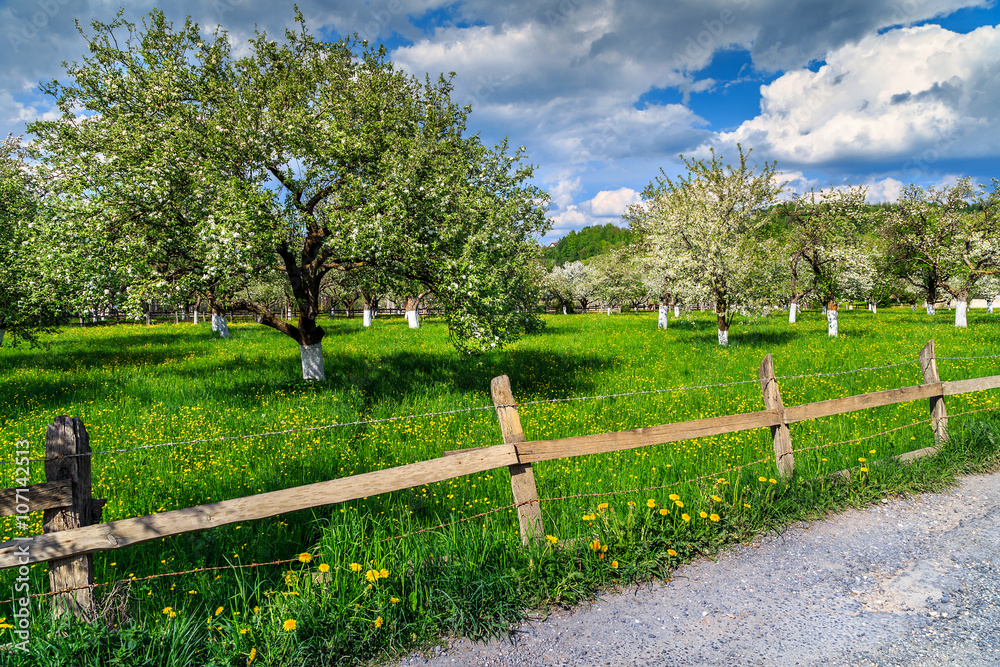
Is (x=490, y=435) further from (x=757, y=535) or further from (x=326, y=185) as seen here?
(x=326, y=185)

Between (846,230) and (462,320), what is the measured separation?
26137 mm

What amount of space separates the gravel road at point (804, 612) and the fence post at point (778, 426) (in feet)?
3.26

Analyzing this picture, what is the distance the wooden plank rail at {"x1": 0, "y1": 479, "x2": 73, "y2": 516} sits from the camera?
3227mm

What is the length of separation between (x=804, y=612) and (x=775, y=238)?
30421 millimetres

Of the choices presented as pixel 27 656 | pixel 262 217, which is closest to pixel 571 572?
pixel 27 656

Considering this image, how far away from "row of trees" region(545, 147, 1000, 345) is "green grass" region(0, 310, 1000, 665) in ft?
19.1

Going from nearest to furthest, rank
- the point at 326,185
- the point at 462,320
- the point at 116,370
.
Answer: the point at 462,320 < the point at 326,185 < the point at 116,370

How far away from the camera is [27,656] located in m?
3.36

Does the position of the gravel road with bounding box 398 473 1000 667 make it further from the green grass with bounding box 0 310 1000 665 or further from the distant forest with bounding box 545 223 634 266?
the distant forest with bounding box 545 223 634 266

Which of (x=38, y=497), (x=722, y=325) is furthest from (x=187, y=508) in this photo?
(x=722, y=325)

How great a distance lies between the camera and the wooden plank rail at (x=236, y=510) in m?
3.33

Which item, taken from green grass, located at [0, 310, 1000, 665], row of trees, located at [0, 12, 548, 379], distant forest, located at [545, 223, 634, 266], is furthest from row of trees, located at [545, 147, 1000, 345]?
A: distant forest, located at [545, 223, 634, 266]

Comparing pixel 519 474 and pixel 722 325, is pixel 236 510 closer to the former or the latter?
pixel 519 474

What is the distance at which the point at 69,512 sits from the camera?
346 centimetres
